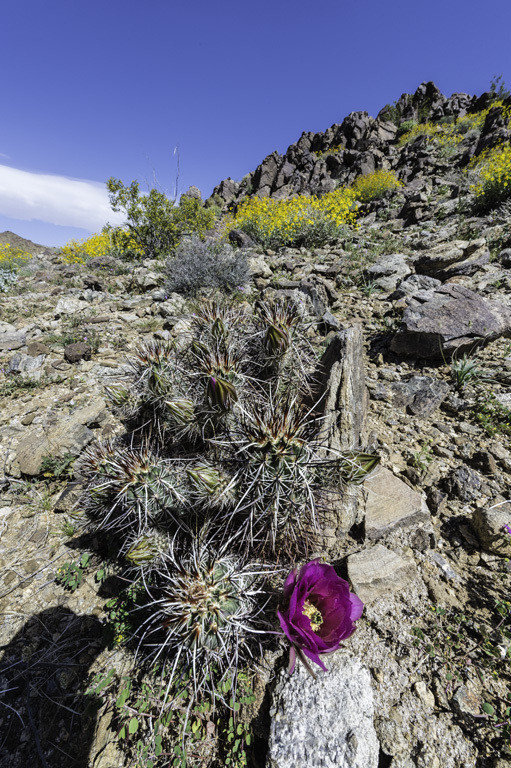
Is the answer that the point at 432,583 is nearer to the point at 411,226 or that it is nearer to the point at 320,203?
the point at 411,226

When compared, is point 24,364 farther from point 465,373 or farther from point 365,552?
point 465,373

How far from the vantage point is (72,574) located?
2.26 meters

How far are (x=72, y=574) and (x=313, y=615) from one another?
1.69 meters

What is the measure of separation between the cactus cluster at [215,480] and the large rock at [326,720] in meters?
0.31

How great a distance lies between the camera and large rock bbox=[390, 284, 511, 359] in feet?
11.9

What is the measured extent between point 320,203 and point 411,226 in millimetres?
3378

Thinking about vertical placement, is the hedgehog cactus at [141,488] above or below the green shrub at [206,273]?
below

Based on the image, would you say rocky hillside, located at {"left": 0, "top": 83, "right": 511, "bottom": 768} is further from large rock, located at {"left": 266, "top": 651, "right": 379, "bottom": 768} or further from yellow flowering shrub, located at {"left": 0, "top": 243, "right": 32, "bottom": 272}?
yellow flowering shrub, located at {"left": 0, "top": 243, "right": 32, "bottom": 272}

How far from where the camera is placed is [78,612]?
2.10 metres

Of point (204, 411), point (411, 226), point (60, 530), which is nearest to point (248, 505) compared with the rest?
point (204, 411)

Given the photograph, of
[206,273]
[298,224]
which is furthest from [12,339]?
[298,224]

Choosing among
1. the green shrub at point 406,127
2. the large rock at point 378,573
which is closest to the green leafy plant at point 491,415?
the large rock at point 378,573

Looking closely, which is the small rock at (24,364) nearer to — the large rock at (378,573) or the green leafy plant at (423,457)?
the large rock at (378,573)

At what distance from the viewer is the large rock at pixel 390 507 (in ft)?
6.97
